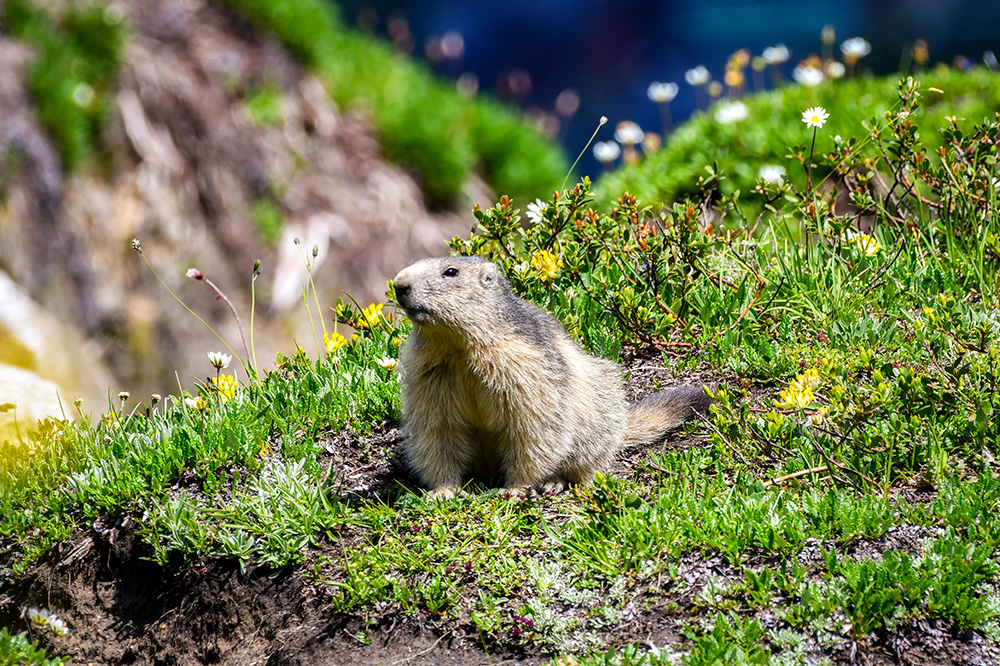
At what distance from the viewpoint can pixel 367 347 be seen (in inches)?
230

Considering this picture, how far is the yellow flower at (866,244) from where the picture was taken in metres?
5.51

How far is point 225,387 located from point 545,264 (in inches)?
80.9

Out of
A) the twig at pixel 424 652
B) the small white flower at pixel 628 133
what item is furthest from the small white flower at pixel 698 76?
the twig at pixel 424 652

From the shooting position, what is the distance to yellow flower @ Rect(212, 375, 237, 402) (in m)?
5.31

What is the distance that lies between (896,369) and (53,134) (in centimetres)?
993

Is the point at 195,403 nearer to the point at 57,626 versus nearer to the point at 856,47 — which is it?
the point at 57,626

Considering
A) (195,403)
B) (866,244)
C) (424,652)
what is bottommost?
(424,652)

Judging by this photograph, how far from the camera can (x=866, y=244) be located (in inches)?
219

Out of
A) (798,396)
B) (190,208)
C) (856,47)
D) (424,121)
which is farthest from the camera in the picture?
(424,121)

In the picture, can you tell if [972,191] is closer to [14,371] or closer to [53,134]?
[14,371]

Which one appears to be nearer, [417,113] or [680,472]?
[680,472]

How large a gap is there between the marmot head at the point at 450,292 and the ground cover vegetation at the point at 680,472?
0.94 meters

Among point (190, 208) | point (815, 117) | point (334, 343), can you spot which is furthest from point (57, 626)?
point (190, 208)

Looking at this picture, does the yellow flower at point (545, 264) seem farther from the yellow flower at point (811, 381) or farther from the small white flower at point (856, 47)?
the small white flower at point (856, 47)
